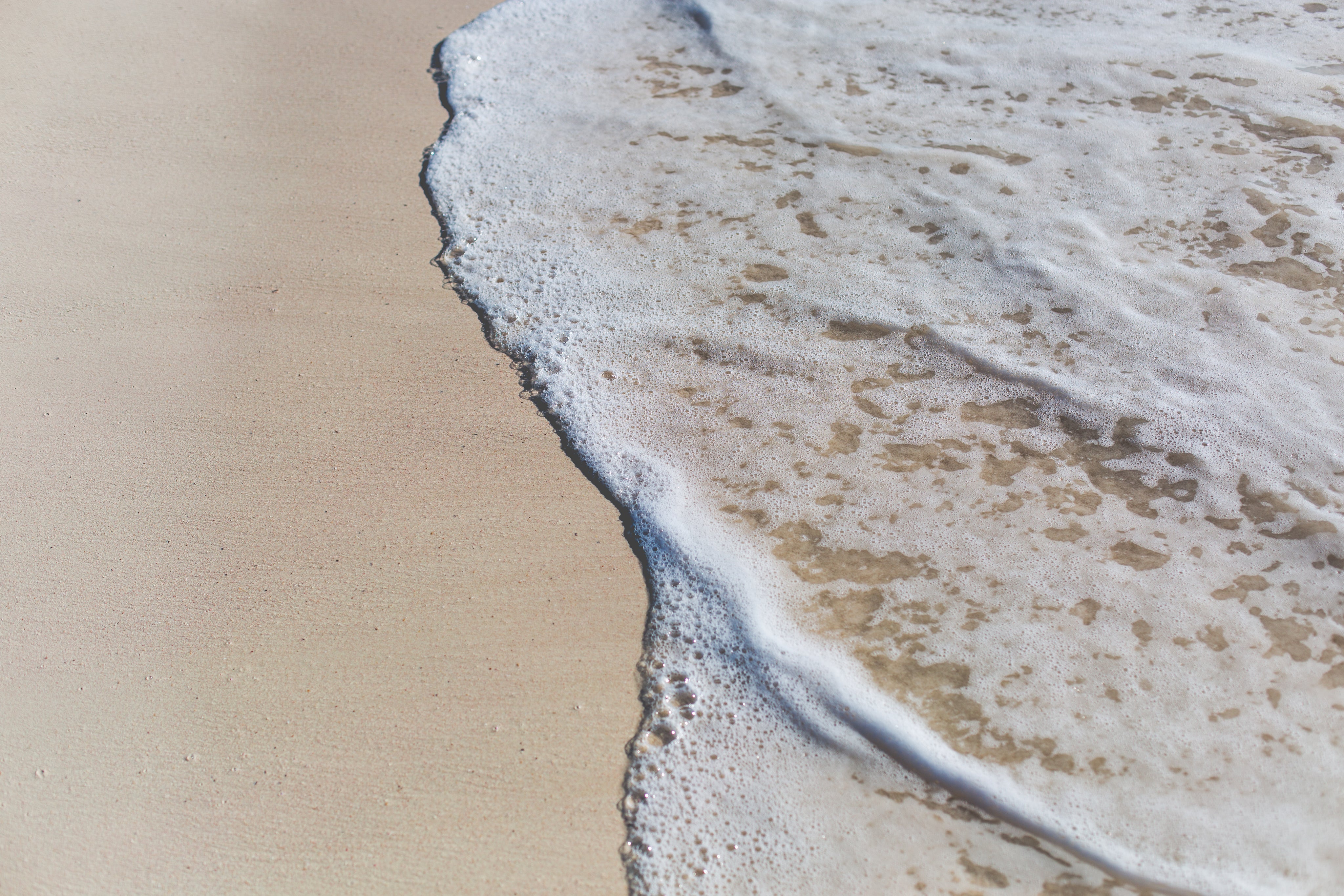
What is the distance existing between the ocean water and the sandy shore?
0.69 feet

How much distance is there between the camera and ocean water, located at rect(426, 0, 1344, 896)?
6.53 ft

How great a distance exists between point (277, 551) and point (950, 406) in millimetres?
1933

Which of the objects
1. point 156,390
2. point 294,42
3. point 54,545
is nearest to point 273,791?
point 54,545

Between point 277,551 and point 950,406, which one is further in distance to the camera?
point 950,406

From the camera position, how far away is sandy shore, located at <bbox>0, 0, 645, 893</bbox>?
1.95m

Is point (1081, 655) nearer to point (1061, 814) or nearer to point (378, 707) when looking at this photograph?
point (1061, 814)

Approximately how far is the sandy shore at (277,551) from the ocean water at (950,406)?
21 cm

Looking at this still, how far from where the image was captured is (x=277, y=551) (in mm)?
2412

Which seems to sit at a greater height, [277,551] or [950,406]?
[950,406]

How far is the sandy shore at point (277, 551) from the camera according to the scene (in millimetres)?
1946

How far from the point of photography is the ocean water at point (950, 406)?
6.53 ft

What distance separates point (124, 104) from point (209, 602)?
2.64 m

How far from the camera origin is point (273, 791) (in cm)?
199

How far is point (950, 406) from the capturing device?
9.30 ft
